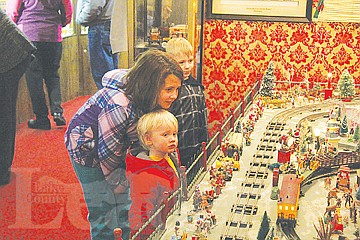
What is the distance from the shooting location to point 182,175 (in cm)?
298

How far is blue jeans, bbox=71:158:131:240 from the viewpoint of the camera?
3.01 m

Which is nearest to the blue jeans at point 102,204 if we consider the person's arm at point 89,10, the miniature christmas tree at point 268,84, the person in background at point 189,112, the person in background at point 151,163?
the person in background at point 151,163

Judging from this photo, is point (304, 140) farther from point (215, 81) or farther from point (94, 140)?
point (215, 81)

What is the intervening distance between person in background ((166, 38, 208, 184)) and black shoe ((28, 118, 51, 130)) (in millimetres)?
3237

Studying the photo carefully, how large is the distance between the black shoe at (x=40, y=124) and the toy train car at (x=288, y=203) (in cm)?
395

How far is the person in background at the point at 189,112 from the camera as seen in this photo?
11.3ft

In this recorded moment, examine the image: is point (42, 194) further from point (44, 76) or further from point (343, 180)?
point (343, 180)

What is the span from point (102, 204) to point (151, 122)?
62cm

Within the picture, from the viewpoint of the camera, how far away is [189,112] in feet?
11.8

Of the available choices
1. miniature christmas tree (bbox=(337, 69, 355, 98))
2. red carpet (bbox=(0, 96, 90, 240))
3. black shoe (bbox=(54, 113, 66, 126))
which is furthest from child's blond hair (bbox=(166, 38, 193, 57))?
black shoe (bbox=(54, 113, 66, 126))

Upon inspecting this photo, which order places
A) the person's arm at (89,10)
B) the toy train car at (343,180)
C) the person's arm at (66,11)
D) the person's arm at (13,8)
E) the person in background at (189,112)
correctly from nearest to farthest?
the toy train car at (343,180) < the person in background at (189,112) < the person's arm at (89,10) < the person's arm at (13,8) < the person's arm at (66,11)

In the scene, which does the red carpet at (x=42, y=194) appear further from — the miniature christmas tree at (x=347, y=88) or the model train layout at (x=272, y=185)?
the miniature christmas tree at (x=347, y=88)

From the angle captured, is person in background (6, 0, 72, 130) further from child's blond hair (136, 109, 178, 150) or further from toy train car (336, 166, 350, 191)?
toy train car (336, 166, 350, 191)

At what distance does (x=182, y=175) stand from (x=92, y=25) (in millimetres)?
3425
